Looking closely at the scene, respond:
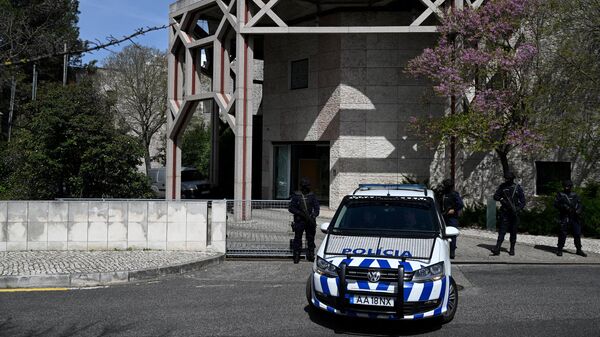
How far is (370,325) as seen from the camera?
21.9 feet

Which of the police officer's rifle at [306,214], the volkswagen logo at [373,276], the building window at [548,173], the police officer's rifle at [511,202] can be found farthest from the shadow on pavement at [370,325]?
the building window at [548,173]

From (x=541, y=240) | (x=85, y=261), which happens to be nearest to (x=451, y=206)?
(x=541, y=240)

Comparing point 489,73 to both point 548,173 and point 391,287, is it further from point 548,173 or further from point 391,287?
point 391,287

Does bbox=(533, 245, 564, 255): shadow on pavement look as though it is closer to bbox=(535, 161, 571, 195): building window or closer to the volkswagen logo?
bbox=(535, 161, 571, 195): building window

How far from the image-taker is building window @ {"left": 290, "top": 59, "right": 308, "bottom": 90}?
73.3 feet

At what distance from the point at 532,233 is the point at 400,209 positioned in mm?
9315

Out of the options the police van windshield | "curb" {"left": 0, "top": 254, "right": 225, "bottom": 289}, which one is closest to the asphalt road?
"curb" {"left": 0, "top": 254, "right": 225, "bottom": 289}

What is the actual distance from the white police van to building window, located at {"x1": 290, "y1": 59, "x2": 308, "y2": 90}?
51.1 feet

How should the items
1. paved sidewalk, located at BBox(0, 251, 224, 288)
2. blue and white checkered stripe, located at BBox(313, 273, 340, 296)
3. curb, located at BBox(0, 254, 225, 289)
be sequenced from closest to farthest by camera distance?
blue and white checkered stripe, located at BBox(313, 273, 340, 296) → curb, located at BBox(0, 254, 225, 289) → paved sidewalk, located at BBox(0, 251, 224, 288)

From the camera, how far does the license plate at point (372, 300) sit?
6.07 m

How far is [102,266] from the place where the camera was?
31.8 feet

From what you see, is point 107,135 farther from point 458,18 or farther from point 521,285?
point 521,285

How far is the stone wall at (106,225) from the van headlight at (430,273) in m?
5.92

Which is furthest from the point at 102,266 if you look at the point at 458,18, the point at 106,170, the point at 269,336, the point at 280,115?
the point at 280,115
